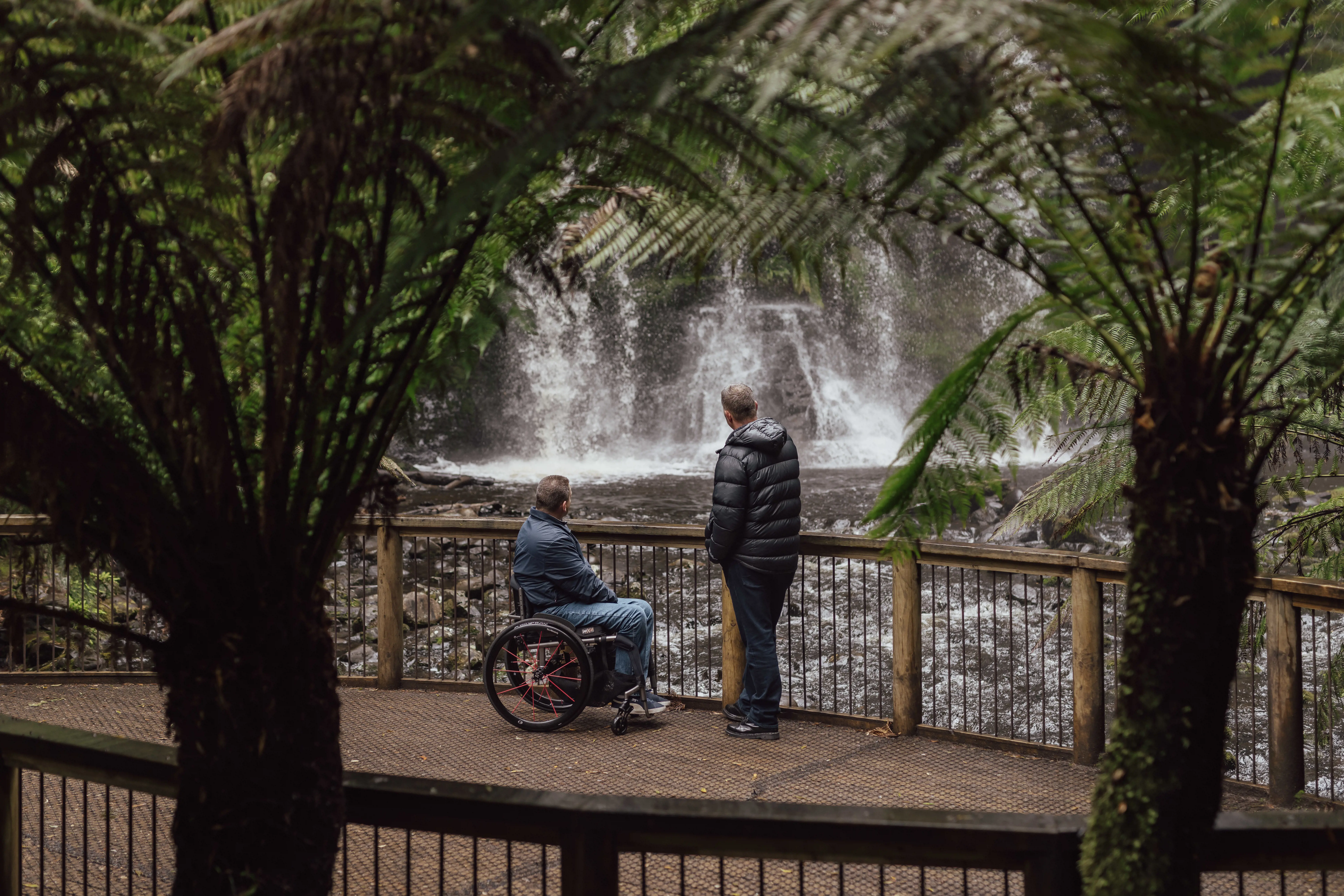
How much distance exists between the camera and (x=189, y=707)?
1973 millimetres

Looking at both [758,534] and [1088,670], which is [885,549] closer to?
[758,534]

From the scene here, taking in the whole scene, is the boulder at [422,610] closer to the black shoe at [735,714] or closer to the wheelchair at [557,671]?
the wheelchair at [557,671]

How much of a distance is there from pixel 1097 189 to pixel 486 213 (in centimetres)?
114

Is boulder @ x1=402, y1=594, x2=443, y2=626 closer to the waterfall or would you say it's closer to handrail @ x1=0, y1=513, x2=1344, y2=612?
handrail @ x1=0, y1=513, x2=1344, y2=612

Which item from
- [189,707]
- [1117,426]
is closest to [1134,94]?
[189,707]

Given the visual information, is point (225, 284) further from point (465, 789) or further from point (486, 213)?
point (465, 789)

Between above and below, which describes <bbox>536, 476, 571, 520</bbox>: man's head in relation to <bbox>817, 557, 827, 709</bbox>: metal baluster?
above

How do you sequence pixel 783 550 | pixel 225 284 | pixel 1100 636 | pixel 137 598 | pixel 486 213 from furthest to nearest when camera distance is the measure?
1. pixel 137 598
2. pixel 783 550
3. pixel 1100 636
4. pixel 225 284
5. pixel 486 213

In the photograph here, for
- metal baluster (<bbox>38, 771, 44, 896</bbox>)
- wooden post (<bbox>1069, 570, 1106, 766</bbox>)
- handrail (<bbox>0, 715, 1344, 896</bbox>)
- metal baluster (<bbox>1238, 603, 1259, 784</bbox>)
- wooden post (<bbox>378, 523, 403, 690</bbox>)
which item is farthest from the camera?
wooden post (<bbox>378, 523, 403, 690</bbox>)

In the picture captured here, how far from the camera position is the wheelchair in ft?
17.3

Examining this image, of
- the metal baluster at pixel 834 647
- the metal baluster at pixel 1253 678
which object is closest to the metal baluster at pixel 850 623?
the metal baluster at pixel 834 647

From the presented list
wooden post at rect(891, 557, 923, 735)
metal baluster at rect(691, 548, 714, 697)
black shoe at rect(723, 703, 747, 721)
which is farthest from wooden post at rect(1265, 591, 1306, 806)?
metal baluster at rect(691, 548, 714, 697)

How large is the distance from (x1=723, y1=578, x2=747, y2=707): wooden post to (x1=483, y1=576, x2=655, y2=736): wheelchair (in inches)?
22.2

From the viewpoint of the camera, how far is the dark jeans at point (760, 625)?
17.3ft
